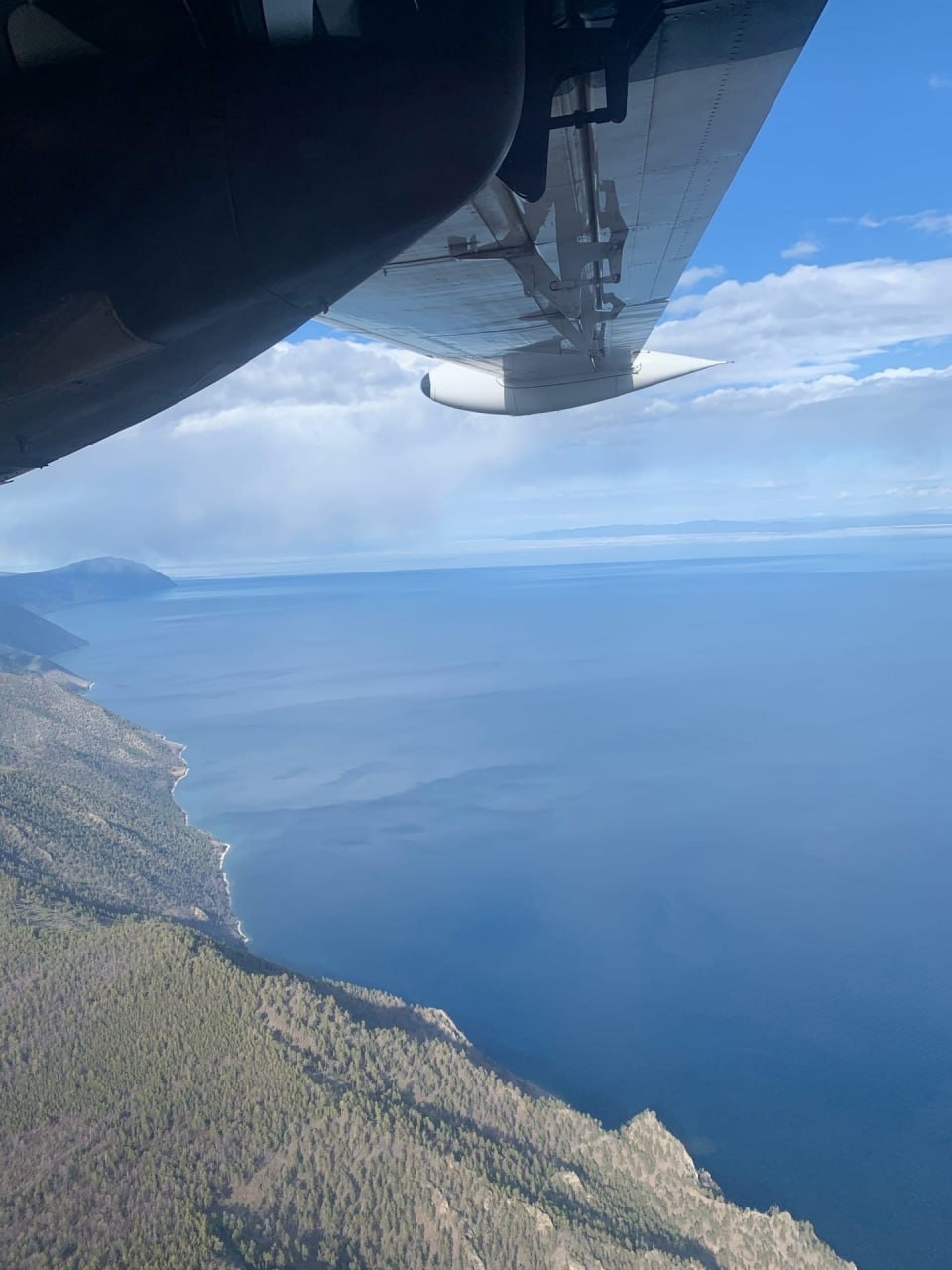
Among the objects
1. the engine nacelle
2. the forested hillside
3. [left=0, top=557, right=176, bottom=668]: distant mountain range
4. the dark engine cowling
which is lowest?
[left=0, top=557, right=176, bottom=668]: distant mountain range

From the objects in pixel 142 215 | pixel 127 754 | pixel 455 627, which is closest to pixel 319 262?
pixel 142 215

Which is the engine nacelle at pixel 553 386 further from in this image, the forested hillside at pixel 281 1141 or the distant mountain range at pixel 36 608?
the distant mountain range at pixel 36 608

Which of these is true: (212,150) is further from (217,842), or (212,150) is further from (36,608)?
(36,608)

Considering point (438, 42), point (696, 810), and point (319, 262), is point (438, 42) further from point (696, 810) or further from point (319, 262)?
point (696, 810)

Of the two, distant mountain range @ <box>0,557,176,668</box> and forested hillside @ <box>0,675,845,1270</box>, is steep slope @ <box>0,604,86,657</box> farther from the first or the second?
forested hillside @ <box>0,675,845,1270</box>

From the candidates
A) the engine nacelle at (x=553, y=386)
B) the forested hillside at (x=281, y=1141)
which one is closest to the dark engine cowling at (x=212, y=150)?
the engine nacelle at (x=553, y=386)

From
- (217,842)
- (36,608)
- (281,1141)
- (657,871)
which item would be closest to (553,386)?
(281,1141)

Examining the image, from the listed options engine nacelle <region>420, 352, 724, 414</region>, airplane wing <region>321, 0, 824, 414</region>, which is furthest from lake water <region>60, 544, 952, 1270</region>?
airplane wing <region>321, 0, 824, 414</region>
